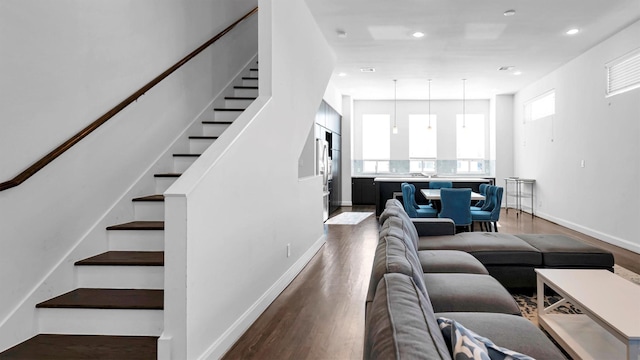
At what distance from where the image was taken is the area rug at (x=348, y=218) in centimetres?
810

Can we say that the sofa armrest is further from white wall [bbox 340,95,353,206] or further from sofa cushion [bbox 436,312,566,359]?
white wall [bbox 340,95,353,206]

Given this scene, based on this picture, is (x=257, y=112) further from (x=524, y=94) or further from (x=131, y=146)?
(x=524, y=94)

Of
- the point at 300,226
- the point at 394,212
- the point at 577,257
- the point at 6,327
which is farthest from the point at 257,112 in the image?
the point at 577,257

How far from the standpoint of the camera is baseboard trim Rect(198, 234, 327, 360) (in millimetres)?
2443

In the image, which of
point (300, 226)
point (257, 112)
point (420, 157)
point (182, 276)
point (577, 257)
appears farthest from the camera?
point (420, 157)

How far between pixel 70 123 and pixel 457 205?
4638 millimetres

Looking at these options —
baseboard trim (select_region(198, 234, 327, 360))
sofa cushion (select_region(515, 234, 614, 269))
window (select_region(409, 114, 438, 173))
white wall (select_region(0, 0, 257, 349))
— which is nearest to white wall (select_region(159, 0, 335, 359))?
baseboard trim (select_region(198, 234, 327, 360))

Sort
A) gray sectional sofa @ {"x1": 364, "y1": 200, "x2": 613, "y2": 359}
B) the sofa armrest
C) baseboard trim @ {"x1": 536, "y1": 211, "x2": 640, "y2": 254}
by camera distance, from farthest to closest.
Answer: baseboard trim @ {"x1": 536, "y1": 211, "x2": 640, "y2": 254} → the sofa armrest → gray sectional sofa @ {"x1": 364, "y1": 200, "x2": 613, "y2": 359}

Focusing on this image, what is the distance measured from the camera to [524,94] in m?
9.66

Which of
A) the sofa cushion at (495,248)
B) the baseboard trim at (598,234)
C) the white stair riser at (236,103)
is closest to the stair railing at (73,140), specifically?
the white stair riser at (236,103)

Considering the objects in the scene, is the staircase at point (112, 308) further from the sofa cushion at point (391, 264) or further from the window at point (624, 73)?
the window at point (624, 73)

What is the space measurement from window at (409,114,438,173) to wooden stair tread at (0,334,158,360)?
10.4 m

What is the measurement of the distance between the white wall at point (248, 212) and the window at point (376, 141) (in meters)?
6.90

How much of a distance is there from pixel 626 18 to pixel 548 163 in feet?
12.2
